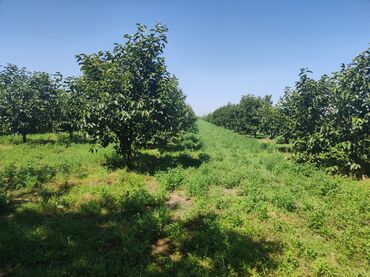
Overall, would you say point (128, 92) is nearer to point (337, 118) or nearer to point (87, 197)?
point (87, 197)

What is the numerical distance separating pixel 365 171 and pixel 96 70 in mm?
12070

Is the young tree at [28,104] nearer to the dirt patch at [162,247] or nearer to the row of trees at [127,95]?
the row of trees at [127,95]

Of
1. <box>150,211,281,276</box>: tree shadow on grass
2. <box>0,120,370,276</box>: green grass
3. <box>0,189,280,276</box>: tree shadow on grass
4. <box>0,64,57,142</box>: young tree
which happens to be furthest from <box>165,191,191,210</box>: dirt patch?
<box>0,64,57,142</box>: young tree

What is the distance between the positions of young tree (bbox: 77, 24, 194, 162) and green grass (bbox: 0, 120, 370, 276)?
1.79 metres

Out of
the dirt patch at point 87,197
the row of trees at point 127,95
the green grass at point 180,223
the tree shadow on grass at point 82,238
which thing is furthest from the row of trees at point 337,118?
the dirt patch at point 87,197

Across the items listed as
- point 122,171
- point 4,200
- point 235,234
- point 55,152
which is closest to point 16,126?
point 55,152

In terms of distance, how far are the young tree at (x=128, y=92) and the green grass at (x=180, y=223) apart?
1.79 meters

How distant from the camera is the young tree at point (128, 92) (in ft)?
35.6

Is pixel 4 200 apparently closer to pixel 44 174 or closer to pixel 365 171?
pixel 44 174

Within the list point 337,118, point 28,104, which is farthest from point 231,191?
point 28,104

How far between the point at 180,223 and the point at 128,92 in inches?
258

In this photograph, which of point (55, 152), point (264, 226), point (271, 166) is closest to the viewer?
point (264, 226)

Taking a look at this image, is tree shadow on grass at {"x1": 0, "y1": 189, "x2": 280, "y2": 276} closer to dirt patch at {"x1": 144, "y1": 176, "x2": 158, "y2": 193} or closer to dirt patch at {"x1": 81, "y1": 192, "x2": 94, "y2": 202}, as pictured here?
dirt patch at {"x1": 81, "y1": 192, "x2": 94, "y2": 202}

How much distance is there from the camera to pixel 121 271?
4.77 meters
